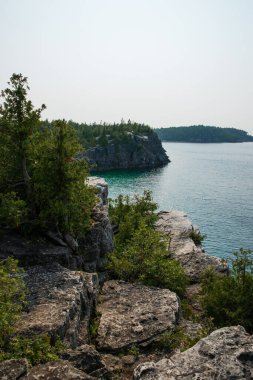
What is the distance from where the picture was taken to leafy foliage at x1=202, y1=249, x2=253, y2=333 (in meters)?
24.4

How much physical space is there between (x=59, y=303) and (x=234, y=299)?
12733 millimetres

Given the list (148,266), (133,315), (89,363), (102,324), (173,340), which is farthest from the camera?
(148,266)

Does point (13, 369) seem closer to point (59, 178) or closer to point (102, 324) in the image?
point (102, 324)

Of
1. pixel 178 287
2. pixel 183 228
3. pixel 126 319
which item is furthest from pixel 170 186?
pixel 126 319

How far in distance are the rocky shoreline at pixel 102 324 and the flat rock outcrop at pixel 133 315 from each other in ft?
0.19

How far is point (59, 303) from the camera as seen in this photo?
20.2 m

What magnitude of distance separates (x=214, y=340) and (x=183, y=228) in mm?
35742

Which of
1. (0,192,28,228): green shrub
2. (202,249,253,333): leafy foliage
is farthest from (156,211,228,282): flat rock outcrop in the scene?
(0,192,28,228): green shrub

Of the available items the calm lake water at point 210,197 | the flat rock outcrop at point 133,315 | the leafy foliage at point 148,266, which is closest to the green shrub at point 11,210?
the flat rock outcrop at point 133,315

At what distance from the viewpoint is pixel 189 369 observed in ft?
42.3

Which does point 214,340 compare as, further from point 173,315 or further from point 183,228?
point 183,228

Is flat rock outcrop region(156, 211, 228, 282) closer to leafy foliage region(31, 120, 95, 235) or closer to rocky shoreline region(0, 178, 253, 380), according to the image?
rocky shoreline region(0, 178, 253, 380)

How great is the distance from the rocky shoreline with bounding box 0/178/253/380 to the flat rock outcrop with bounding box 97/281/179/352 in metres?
0.06

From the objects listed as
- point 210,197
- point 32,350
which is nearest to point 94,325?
point 32,350
